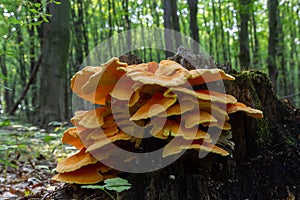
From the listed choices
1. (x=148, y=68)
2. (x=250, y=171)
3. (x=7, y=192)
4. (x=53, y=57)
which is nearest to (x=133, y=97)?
(x=148, y=68)

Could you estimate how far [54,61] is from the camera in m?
7.71

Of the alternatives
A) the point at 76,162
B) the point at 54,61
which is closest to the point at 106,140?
the point at 76,162

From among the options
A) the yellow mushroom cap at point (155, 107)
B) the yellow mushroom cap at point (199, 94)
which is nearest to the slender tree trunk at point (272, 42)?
the yellow mushroom cap at point (199, 94)

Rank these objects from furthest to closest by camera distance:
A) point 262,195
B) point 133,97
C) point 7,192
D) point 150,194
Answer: point 7,192
point 262,195
point 150,194
point 133,97

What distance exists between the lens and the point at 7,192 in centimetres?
336

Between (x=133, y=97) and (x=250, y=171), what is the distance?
122cm

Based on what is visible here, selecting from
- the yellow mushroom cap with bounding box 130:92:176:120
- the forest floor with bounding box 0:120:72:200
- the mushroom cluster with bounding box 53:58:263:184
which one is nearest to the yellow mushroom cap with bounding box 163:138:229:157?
the mushroom cluster with bounding box 53:58:263:184

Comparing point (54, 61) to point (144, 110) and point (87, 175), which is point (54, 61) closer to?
point (87, 175)

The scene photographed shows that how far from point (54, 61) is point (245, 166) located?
626cm

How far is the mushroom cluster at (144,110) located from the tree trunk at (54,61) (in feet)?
18.3

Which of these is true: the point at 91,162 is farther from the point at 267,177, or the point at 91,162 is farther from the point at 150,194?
the point at 267,177

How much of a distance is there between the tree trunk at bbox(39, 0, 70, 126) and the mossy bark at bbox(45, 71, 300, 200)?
5727mm

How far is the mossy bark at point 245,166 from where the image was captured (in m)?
2.29

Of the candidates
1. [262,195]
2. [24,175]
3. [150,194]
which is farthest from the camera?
[24,175]
